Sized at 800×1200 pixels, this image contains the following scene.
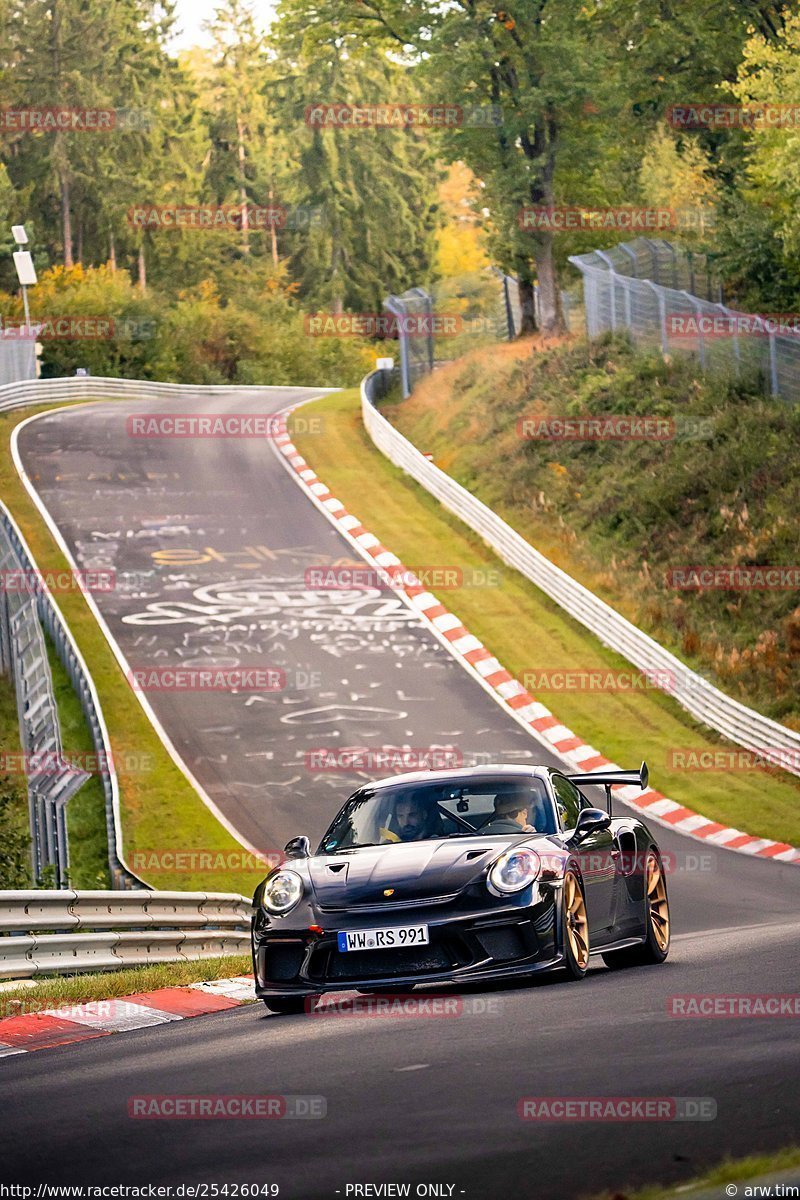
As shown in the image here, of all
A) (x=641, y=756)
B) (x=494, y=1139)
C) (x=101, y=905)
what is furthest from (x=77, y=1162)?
(x=641, y=756)

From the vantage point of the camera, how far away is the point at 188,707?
89.3 ft

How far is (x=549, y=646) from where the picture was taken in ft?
98.0

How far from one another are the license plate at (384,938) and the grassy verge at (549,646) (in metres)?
13.5

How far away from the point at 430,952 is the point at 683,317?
30.9 metres

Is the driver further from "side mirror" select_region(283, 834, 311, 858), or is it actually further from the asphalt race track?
the asphalt race track

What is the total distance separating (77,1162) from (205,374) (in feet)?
249

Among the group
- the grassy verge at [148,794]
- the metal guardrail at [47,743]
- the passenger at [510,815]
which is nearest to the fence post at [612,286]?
the grassy verge at [148,794]

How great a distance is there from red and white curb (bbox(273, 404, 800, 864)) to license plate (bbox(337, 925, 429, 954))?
12351 mm

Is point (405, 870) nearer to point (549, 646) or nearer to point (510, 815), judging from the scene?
point (510, 815)

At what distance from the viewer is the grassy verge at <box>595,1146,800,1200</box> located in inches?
189

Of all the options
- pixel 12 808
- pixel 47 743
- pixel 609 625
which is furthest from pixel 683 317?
pixel 47 743

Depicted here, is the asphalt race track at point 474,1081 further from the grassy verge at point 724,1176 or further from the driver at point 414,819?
the driver at point 414,819

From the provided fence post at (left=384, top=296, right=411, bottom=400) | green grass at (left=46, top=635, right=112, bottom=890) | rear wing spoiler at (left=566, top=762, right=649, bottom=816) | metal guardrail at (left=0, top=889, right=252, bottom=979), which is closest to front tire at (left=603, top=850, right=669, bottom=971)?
rear wing spoiler at (left=566, top=762, right=649, bottom=816)

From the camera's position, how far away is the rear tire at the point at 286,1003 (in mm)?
9611
